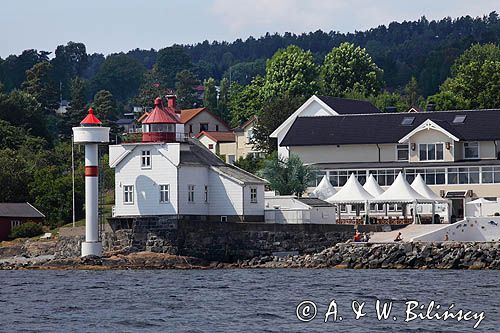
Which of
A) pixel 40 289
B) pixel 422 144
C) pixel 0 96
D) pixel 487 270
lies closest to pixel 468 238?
pixel 487 270

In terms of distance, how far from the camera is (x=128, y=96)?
19075cm

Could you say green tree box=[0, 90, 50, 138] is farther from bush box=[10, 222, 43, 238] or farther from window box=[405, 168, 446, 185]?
window box=[405, 168, 446, 185]

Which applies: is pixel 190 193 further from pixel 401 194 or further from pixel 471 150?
pixel 471 150

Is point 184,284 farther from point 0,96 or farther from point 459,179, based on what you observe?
point 0,96

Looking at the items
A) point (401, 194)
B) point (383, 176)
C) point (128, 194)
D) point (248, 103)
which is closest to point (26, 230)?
point (128, 194)

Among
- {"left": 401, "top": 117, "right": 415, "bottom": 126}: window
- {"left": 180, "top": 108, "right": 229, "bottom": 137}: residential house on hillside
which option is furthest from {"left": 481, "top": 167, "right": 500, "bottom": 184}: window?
{"left": 180, "top": 108, "right": 229, "bottom": 137}: residential house on hillside

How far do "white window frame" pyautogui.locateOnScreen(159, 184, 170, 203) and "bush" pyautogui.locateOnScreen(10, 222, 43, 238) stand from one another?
12.4 m

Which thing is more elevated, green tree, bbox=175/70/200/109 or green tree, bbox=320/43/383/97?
green tree, bbox=175/70/200/109

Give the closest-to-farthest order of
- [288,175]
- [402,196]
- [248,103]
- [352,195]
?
[402,196] < [352,195] < [288,175] < [248,103]

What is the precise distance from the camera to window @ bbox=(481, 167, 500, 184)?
7256cm

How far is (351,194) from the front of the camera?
6838cm

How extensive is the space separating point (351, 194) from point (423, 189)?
3.44m

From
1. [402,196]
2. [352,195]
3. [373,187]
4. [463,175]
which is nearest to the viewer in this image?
[402,196]

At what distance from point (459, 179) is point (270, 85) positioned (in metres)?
30.7
